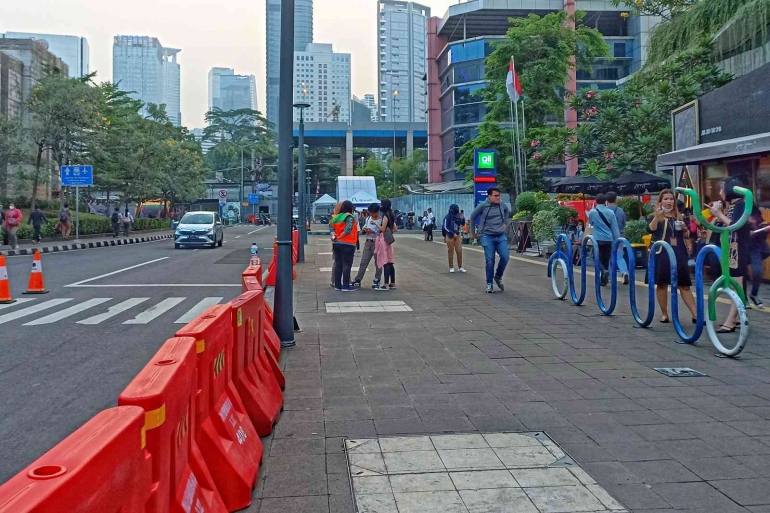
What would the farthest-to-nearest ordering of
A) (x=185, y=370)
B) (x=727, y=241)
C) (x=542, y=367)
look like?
(x=727, y=241) < (x=542, y=367) < (x=185, y=370)

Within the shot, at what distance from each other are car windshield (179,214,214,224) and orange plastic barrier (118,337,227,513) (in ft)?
93.5

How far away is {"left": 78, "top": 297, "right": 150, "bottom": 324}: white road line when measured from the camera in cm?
1029

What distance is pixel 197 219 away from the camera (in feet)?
102

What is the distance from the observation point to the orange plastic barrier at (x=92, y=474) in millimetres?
1635

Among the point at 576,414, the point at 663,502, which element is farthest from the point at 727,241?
the point at 663,502

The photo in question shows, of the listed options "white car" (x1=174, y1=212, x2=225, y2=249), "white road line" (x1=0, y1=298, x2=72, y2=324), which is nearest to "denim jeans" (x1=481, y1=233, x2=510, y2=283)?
"white road line" (x1=0, y1=298, x2=72, y2=324)

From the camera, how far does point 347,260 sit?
13133mm

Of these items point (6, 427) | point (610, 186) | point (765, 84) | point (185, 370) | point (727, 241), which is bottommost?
point (6, 427)

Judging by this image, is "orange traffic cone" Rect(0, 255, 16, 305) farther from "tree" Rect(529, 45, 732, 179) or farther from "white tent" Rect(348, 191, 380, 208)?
"white tent" Rect(348, 191, 380, 208)

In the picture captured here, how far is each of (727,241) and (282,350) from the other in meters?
4.84

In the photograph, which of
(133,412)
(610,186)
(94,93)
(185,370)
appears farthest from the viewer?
(94,93)

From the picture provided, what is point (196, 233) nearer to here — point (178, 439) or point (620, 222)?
point (620, 222)

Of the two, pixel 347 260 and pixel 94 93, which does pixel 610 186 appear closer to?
pixel 347 260

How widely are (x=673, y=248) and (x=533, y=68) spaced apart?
25967 millimetres
